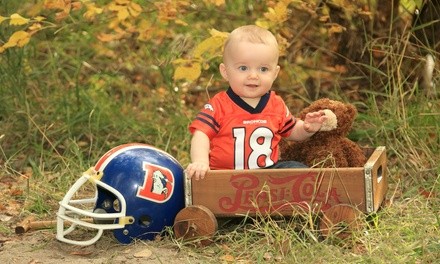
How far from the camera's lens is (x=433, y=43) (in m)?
6.50

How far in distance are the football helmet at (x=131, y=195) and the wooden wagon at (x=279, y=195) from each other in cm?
10

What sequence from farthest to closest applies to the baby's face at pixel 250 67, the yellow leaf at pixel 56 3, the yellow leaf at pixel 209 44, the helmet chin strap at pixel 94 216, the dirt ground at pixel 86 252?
the yellow leaf at pixel 56 3 < the yellow leaf at pixel 209 44 < the baby's face at pixel 250 67 < the helmet chin strap at pixel 94 216 < the dirt ground at pixel 86 252

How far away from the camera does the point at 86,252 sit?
4762 mm

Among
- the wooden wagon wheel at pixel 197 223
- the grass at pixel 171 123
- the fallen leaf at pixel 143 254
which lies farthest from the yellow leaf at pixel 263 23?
the fallen leaf at pixel 143 254

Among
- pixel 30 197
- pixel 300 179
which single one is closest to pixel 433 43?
pixel 300 179

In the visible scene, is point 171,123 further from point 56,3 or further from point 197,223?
point 197,223

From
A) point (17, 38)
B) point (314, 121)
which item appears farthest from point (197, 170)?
point (17, 38)

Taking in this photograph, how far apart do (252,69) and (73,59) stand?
2935mm

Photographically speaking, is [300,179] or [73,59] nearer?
[300,179]

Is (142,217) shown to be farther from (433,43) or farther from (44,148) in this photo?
(433,43)

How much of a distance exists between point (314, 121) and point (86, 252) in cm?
125

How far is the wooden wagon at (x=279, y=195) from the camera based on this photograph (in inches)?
181

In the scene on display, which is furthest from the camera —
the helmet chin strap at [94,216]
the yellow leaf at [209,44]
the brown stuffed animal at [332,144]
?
the yellow leaf at [209,44]

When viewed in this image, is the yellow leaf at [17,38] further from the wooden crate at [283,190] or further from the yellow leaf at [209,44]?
→ the wooden crate at [283,190]
